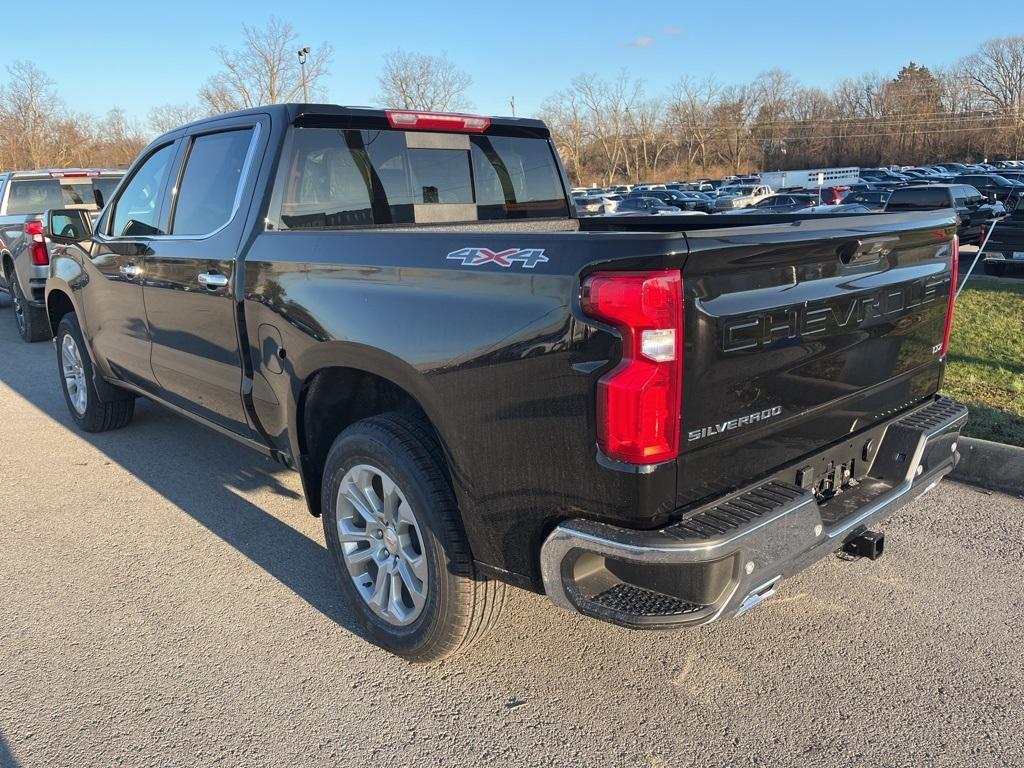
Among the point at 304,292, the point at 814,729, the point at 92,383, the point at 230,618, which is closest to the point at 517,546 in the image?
the point at 814,729

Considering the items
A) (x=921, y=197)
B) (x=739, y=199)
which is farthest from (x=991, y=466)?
(x=739, y=199)

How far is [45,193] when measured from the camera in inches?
441

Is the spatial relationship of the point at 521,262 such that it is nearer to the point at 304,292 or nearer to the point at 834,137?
the point at 304,292

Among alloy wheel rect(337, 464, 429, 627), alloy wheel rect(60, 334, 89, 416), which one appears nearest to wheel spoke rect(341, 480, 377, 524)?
alloy wheel rect(337, 464, 429, 627)

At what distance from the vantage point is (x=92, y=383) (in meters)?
5.77

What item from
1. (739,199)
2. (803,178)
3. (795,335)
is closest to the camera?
(795,335)

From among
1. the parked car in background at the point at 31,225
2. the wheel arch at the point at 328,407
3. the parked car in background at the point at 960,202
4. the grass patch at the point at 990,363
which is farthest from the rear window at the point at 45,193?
the parked car in background at the point at 960,202

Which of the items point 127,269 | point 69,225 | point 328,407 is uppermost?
point 69,225

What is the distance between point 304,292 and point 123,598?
1.72 metres

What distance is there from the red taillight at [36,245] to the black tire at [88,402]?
381 centimetres

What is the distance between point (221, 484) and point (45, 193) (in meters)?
8.41

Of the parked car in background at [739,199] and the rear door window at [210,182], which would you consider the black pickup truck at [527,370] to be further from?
the parked car in background at [739,199]

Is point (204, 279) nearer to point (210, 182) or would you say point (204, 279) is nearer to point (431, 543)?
point (210, 182)

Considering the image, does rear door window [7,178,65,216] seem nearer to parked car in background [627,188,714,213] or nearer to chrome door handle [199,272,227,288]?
chrome door handle [199,272,227,288]
